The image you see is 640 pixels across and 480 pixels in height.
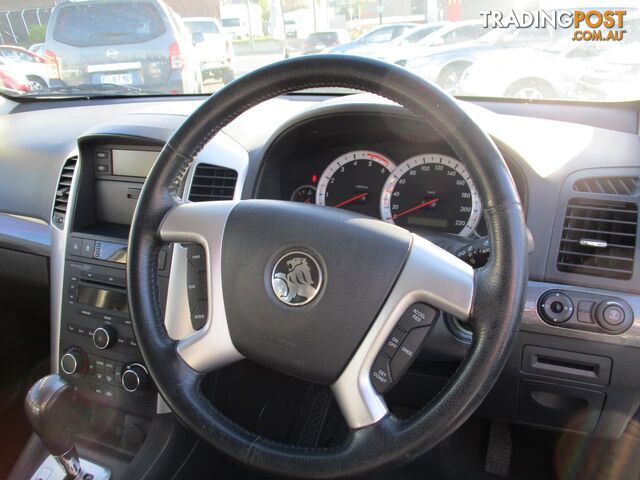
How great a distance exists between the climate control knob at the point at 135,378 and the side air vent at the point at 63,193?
54cm

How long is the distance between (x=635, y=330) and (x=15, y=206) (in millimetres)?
2103

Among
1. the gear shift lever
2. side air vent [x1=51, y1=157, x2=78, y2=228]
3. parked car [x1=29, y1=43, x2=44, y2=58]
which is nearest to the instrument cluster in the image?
side air vent [x1=51, y1=157, x2=78, y2=228]

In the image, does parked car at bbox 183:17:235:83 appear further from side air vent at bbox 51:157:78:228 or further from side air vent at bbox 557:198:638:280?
side air vent at bbox 557:198:638:280

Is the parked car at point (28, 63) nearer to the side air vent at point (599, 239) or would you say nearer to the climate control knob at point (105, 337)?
the climate control knob at point (105, 337)

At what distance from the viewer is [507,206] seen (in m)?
0.98

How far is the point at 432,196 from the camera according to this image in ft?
5.47

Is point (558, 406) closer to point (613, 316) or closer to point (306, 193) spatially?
point (613, 316)

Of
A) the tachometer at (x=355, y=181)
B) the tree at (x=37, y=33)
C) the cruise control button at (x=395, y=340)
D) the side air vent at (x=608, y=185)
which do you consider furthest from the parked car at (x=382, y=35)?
the tree at (x=37, y=33)

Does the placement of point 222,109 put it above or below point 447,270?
above

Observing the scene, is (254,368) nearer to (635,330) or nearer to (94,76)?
(635,330)

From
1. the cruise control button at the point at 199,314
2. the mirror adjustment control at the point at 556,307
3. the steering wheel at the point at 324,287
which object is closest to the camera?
the steering wheel at the point at 324,287

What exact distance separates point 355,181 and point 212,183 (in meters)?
0.43

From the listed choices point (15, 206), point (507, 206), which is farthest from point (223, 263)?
point (15, 206)

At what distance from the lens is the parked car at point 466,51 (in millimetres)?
1856
